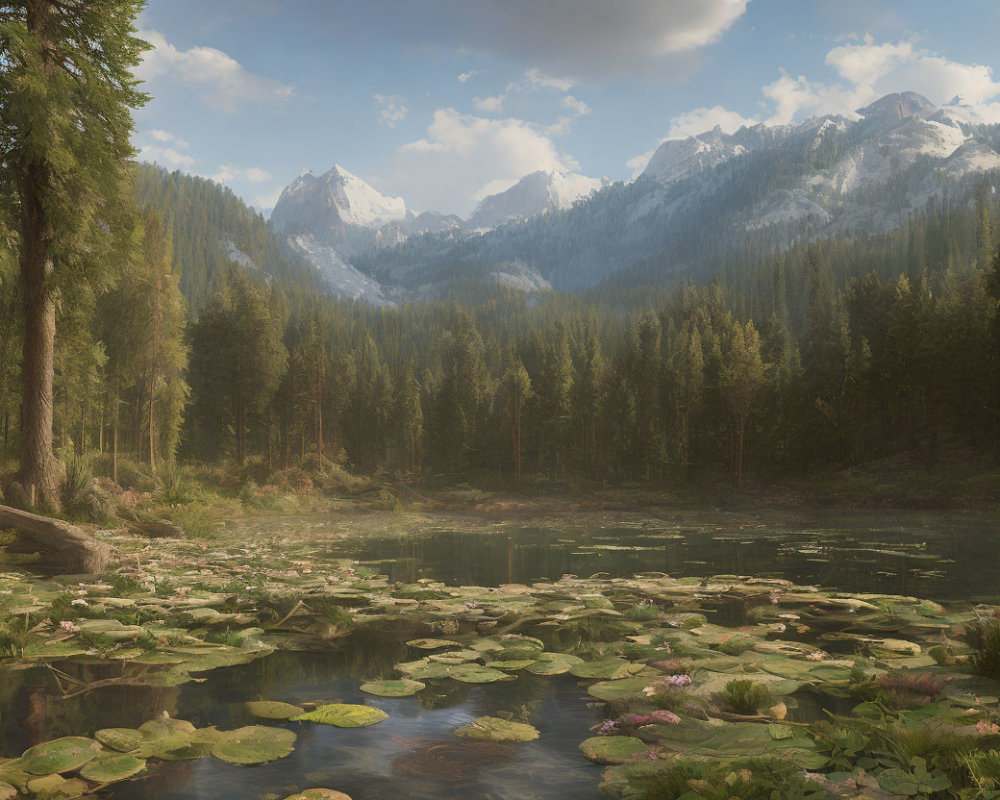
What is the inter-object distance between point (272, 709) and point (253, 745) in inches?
31.2

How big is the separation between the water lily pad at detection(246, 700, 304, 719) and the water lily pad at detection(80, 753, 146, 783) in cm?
107

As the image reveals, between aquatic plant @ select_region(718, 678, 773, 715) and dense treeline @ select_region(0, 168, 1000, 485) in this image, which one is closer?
aquatic plant @ select_region(718, 678, 773, 715)

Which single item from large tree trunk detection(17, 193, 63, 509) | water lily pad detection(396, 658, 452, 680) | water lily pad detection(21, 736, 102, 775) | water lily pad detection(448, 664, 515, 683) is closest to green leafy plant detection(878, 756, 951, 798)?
water lily pad detection(448, 664, 515, 683)

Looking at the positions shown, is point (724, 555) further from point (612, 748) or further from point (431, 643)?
point (612, 748)

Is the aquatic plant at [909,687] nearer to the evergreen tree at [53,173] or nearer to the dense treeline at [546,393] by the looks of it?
the evergreen tree at [53,173]

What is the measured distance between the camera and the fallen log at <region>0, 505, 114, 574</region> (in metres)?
11.3

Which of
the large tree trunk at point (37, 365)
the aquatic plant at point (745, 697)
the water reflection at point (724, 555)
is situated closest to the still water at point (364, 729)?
the water reflection at point (724, 555)

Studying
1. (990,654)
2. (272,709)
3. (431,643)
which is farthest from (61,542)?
(990,654)

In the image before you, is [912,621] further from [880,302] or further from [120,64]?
[880,302]

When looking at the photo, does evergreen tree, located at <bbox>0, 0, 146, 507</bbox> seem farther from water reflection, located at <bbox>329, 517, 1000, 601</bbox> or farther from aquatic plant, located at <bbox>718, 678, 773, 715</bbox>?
aquatic plant, located at <bbox>718, 678, 773, 715</bbox>

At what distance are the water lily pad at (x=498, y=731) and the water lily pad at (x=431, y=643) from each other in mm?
2441

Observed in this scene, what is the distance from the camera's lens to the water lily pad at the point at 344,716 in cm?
493

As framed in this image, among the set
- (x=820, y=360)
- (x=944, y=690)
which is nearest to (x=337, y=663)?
(x=944, y=690)

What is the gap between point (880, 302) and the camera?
67.9m
